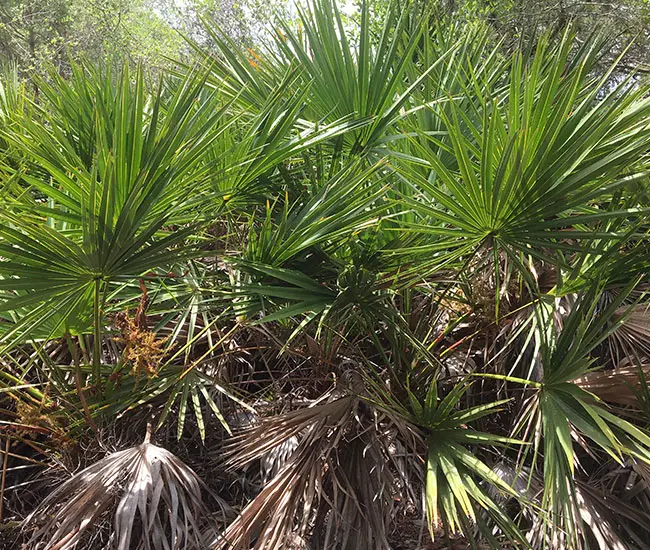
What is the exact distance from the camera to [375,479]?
1.69 meters

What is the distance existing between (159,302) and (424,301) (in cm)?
87

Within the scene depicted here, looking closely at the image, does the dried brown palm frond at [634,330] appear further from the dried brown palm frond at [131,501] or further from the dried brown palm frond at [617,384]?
the dried brown palm frond at [131,501]

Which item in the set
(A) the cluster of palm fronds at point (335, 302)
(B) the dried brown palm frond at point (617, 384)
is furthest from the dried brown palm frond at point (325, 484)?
(B) the dried brown palm frond at point (617, 384)

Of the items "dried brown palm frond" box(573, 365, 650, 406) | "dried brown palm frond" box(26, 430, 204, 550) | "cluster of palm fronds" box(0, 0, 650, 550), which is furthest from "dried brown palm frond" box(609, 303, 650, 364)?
"dried brown palm frond" box(26, 430, 204, 550)

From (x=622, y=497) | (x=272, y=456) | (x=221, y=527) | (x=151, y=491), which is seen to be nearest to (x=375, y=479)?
(x=272, y=456)

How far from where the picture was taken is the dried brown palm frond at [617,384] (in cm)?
164

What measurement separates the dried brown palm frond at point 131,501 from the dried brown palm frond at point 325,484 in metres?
0.15

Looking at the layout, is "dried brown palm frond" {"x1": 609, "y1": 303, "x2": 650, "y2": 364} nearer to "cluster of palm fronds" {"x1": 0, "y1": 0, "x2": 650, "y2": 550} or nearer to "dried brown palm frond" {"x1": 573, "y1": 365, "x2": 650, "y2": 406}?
"cluster of palm fronds" {"x1": 0, "y1": 0, "x2": 650, "y2": 550}

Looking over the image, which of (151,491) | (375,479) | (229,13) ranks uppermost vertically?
(229,13)

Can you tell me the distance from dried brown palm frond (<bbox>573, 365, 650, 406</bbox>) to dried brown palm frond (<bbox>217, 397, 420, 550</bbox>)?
23.5 inches

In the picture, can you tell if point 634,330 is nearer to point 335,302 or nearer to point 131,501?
point 335,302

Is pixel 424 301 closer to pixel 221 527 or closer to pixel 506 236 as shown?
pixel 506 236

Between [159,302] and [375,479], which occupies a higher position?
[159,302]

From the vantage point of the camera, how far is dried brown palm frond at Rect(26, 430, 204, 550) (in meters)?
1.59
